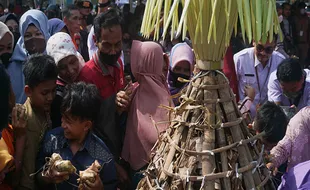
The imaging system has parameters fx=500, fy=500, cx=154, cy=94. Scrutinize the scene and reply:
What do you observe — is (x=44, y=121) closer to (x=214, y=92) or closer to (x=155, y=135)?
(x=155, y=135)

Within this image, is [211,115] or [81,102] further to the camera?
[81,102]

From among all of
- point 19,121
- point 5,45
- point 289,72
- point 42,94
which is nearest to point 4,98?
point 19,121

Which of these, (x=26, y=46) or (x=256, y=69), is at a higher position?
(x=26, y=46)

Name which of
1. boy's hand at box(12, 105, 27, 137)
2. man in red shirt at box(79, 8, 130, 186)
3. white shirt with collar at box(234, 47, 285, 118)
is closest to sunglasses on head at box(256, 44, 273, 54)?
white shirt with collar at box(234, 47, 285, 118)

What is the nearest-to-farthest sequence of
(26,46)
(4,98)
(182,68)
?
(4,98)
(182,68)
(26,46)

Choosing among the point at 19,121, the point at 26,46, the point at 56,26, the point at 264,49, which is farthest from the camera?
the point at 56,26

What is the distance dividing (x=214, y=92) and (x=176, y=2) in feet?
1.09

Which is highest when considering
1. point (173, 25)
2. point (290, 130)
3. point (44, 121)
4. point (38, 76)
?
point (173, 25)

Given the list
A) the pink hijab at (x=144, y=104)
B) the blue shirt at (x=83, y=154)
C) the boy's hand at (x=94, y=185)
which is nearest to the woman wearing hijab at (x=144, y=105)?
the pink hijab at (x=144, y=104)

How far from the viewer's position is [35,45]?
11.1 ft

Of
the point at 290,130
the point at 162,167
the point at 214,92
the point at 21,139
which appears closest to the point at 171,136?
the point at 162,167

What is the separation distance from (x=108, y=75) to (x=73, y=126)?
0.52 meters

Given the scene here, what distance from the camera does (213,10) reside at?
1.58 metres

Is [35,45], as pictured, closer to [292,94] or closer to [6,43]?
[6,43]
